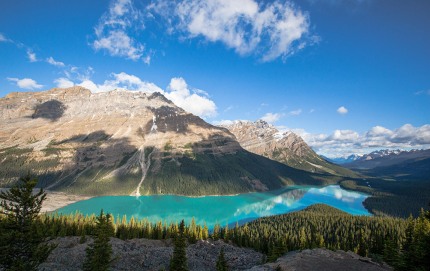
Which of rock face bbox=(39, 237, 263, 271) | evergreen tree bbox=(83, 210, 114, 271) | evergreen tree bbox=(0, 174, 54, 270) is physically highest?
evergreen tree bbox=(0, 174, 54, 270)

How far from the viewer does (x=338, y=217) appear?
541ft

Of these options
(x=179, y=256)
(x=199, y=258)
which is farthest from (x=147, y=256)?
(x=179, y=256)

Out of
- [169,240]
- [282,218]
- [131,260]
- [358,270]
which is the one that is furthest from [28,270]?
[282,218]

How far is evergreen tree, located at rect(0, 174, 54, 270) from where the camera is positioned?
91.9 feet

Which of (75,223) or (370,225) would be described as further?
(370,225)

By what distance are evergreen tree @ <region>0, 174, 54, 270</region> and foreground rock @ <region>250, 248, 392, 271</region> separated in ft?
116

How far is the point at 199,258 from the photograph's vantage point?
233 feet

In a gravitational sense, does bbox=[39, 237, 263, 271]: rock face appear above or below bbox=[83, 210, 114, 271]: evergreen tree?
below

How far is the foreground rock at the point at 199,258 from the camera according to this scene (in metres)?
53.0

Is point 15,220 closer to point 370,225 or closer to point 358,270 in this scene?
point 358,270

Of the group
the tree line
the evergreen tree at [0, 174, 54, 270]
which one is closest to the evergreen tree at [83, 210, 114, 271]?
the tree line

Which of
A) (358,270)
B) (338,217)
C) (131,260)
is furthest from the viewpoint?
(338,217)

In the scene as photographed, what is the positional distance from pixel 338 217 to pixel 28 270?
553 ft

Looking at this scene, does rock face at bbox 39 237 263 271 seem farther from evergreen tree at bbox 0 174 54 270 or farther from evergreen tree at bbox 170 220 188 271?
evergreen tree at bbox 0 174 54 270
